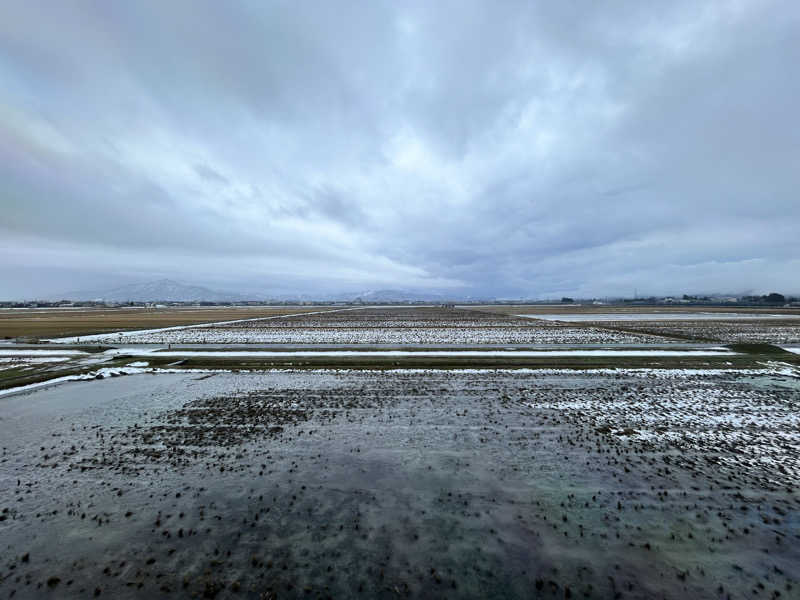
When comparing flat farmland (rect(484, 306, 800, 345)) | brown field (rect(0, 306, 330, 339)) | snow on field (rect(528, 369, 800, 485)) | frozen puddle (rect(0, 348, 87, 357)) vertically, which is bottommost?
snow on field (rect(528, 369, 800, 485))

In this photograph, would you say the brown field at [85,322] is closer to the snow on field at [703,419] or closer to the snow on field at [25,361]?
the snow on field at [25,361]

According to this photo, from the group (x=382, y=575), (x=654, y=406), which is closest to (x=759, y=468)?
(x=654, y=406)

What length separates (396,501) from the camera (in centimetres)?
950

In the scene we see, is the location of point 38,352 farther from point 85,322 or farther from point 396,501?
point 85,322

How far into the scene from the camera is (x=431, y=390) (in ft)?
65.7

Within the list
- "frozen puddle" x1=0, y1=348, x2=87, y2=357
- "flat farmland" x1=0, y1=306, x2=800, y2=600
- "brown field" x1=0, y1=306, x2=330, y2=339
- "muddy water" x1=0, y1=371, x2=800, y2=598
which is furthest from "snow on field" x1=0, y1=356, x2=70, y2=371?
"brown field" x1=0, y1=306, x2=330, y2=339

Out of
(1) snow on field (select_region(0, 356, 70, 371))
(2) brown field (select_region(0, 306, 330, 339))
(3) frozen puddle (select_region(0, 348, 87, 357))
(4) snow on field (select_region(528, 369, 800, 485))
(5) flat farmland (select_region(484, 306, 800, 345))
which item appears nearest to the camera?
(4) snow on field (select_region(528, 369, 800, 485))

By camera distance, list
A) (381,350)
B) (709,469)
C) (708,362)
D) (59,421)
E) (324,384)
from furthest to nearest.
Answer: (381,350), (708,362), (324,384), (59,421), (709,469)

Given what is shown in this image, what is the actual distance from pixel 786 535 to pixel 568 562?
540 centimetres

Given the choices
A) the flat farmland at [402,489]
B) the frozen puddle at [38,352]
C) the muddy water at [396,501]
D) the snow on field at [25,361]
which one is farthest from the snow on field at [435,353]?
the muddy water at [396,501]

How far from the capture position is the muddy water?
273 inches

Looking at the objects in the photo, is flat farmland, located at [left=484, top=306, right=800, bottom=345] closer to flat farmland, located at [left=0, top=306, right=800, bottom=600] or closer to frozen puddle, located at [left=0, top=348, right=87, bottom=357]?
flat farmland, located at [left=0, top=306, right=800, bottom=600]

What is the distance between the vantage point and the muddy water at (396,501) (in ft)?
22.8

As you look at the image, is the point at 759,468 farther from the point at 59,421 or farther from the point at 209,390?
the point at 59,421
